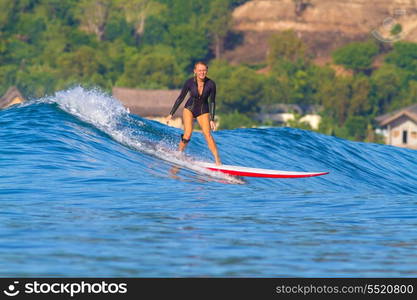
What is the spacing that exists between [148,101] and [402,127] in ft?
76.1

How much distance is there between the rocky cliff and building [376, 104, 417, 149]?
65596 millimetres

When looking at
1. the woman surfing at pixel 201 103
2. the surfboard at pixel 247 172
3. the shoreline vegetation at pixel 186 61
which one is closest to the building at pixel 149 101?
the shoreline vegetation at pixel 186 61

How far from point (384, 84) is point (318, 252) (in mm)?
95394

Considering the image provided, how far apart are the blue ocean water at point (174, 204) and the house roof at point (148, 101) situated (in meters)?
64.8

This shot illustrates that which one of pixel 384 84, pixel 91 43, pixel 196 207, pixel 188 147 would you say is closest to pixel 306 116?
pixel 384 84

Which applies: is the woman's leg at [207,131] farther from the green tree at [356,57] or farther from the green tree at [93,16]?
the green tree at [93,16]

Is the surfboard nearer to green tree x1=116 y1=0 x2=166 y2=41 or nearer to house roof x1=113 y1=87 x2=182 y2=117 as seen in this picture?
house roof x1=113 y1=87 x2=182 y2=117

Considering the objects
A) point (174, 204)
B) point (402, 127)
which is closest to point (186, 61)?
point (402, 127)

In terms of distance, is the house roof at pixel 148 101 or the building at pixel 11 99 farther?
the house roof at pixel 148 101

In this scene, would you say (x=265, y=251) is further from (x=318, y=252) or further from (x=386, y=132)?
(x=386, y=132)

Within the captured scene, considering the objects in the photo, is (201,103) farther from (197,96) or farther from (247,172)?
(247,172)

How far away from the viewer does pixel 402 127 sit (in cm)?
8531

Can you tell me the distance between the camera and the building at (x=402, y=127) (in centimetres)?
8444

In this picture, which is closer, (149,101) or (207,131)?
(207,131)
